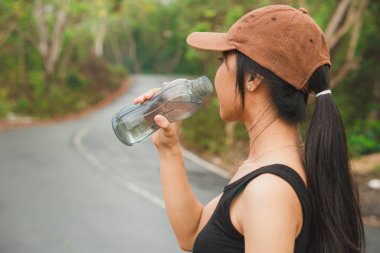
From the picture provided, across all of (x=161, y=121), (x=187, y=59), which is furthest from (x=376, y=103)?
(x=161, y=121)

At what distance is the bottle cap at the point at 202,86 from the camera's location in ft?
6.36

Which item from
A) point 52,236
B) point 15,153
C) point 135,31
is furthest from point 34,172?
point 135,31

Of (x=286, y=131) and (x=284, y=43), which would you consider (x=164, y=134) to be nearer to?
(x=286, y=131)

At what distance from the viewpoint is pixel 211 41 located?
1.76m

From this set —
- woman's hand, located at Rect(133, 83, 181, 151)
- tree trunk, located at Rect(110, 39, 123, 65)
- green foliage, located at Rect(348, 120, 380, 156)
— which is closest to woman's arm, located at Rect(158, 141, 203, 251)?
woman's hand, located at Rect(133, 83, 181, 151)

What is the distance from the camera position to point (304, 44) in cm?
162

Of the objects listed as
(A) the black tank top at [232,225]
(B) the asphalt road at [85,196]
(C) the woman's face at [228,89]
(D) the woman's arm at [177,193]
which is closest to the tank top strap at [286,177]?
(A) the black tank top at [232,225]

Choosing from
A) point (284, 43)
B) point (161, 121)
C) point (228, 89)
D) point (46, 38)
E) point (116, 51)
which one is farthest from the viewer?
point (116, 51)

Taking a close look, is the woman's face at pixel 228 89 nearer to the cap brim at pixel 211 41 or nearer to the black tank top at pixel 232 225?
the cap brim at pixel 211 41

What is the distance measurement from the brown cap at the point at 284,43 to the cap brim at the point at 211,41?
31 mm

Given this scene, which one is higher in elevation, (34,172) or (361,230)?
(361,230)

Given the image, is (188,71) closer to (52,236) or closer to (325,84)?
(52,236)

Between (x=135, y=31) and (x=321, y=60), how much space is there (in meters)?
69.4

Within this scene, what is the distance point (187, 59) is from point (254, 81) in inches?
962
